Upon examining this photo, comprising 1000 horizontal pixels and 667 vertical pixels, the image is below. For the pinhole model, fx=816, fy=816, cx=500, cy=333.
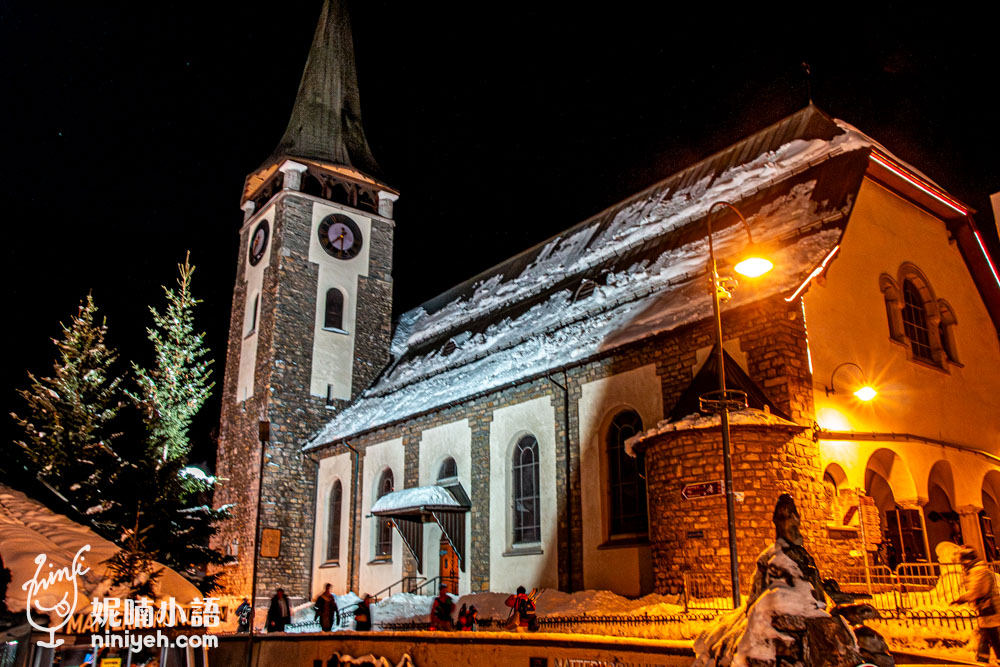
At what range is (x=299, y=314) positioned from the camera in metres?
32.7

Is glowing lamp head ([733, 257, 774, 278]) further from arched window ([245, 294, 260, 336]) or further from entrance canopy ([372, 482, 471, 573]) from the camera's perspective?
arched window ([245, 294, 260, 336])

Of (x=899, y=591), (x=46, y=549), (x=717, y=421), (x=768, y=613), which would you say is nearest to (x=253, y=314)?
(x=717, y=421)

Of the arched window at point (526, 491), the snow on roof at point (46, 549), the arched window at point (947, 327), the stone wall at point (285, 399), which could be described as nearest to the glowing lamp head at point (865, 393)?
the arched window at point (947, 327)

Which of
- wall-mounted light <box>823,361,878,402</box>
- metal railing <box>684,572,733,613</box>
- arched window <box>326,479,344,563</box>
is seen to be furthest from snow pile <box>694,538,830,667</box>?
arched window <box>326,479,344,563</box>

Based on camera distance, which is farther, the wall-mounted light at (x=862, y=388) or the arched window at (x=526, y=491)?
the arched window at (x=526, y=491)

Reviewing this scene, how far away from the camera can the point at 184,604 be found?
10.1 m

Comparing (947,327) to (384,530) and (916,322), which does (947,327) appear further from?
(384,530)

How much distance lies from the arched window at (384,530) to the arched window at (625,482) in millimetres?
9592

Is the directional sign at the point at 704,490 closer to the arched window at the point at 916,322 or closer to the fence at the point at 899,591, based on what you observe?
the fence at the point at 899,591

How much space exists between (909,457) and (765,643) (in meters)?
12.6

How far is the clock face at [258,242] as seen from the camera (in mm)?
35125

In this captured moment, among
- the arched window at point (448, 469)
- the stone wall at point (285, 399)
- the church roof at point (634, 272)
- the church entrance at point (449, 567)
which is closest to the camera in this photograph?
the church roof at point (634, 272)

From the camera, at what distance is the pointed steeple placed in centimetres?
3656

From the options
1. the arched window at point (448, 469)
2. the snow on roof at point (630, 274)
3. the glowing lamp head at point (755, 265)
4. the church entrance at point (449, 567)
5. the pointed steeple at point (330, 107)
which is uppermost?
the pointed steeple at point (330, 107)
